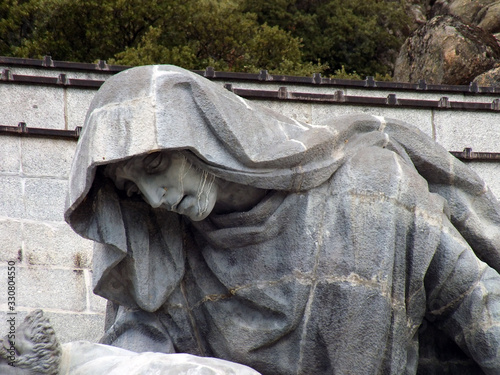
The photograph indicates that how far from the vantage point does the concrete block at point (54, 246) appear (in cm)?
771

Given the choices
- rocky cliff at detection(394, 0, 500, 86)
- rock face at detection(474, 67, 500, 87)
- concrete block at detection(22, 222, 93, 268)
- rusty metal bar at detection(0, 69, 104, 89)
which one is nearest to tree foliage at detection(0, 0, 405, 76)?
rocky cliff at detection(394, 0, 500, 86)

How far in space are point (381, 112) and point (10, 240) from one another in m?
3.10

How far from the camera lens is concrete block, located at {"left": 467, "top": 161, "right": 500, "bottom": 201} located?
8.17 metres

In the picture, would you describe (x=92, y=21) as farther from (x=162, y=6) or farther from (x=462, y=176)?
(x=462, y=176)

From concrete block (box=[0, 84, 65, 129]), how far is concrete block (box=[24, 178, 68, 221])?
82 centimetres

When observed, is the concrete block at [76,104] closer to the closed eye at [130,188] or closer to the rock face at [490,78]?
the closed eye at [130,188]

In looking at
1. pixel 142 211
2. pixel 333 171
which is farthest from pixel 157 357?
pixel 333 171

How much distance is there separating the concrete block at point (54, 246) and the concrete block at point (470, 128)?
119 inches

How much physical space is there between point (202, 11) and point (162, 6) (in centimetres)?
61

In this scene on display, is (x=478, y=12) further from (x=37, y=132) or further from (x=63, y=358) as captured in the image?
(x=63, y=358)

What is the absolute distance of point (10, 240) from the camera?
7.70 metres

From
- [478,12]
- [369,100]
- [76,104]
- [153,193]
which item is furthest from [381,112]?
[478,12]

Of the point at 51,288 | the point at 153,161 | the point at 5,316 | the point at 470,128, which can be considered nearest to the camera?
the point at 153,161

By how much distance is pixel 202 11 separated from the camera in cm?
1647
